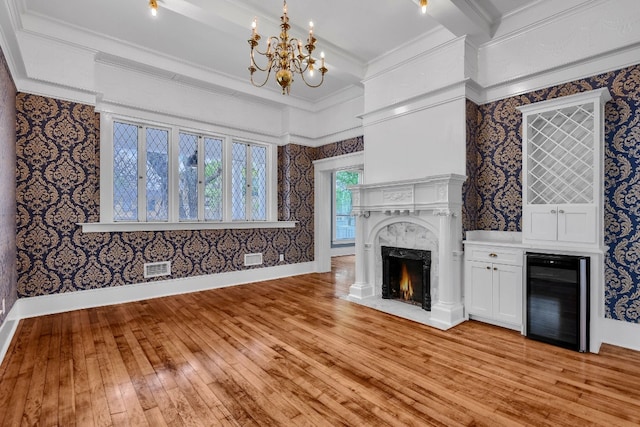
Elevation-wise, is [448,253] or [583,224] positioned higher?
[583,224]

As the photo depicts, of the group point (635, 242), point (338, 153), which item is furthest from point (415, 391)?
point (338, 153)

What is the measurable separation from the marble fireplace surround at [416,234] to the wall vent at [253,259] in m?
2.12

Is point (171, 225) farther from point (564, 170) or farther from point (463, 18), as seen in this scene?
point (564, 170)

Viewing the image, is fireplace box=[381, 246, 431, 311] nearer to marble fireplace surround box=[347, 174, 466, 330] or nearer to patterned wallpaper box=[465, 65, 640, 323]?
marble fireplace surround box=[347, 174, 466, 330]

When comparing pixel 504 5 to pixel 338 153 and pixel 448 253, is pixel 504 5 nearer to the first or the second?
pixel 448 253

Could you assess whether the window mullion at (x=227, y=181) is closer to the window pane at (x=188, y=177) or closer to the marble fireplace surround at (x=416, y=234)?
the window pane at (x=188, y=177)

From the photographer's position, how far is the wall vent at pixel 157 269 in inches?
189

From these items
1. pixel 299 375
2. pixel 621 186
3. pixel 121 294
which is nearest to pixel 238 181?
A: pixel 121 294

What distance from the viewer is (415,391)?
224cm

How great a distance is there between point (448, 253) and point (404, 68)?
2.61 metres

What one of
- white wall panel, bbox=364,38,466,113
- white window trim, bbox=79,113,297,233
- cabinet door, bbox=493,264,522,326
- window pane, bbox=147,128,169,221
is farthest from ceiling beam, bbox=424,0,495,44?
window pane, bbox=147,128,169,221

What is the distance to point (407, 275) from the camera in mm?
4418

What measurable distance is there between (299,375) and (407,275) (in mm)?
2410

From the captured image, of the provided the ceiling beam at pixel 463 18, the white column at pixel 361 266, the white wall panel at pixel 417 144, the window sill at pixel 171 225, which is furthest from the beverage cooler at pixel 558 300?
the window sill at pixel 171 225
